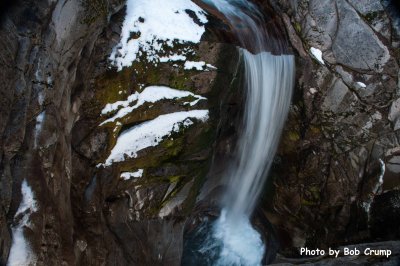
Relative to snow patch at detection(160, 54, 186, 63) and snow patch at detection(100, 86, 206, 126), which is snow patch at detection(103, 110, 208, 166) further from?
snow patch at detection(160, 54, 186, 63)

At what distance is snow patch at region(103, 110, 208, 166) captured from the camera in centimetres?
655

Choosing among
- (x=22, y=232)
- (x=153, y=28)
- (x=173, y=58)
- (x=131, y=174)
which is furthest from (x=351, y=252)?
(x=153, y=28)

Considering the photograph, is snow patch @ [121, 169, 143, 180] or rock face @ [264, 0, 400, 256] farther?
rock face @ [264, 0, 400, 256]

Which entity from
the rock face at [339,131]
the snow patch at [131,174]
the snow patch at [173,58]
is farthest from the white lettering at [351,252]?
the snow patch at [173,58]

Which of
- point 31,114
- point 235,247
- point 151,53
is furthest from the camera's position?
point 235,247

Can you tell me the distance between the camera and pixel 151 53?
6.70 m

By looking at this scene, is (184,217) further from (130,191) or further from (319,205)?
(319,205)

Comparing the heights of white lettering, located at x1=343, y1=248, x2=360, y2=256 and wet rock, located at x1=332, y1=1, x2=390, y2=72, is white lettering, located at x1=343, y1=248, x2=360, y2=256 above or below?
below

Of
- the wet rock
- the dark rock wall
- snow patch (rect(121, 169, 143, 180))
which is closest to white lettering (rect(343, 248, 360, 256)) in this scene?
snow patch (rect(121, 169, 143, 180))

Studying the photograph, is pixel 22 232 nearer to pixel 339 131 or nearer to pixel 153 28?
pixel 153 28

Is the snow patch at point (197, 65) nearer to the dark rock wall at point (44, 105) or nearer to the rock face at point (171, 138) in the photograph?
the rock face at point (171, 138)

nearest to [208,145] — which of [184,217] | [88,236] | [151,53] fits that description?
[184,217]

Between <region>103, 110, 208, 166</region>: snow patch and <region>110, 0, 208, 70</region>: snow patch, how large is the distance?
1226mm

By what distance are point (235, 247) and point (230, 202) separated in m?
1.13
